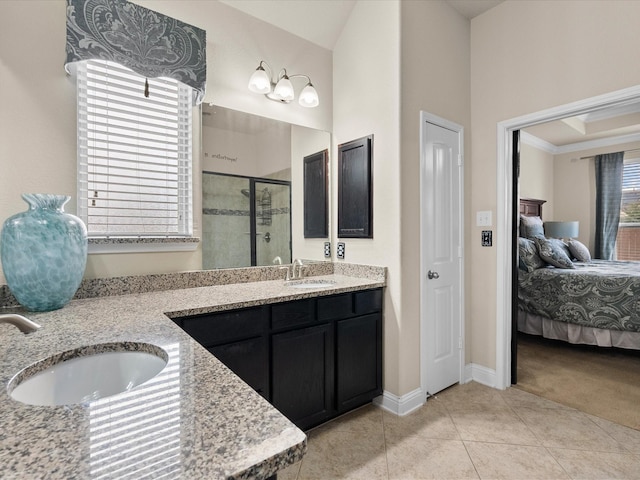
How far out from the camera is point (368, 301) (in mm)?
2211

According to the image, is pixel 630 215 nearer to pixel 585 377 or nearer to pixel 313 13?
pixel 585 377

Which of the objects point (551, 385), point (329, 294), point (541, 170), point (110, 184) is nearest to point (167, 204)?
point (110, 184)

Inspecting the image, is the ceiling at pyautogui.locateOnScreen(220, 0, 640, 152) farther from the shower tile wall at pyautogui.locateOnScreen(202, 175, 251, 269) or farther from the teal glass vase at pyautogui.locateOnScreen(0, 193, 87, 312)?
the teal glass vase at pyautogui.locateOnScreen(0, 193, 87, 312)

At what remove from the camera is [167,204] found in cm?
197

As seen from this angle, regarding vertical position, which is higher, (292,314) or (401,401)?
(292,314)

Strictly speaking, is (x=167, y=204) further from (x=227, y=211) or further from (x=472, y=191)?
(x=472, y=191)

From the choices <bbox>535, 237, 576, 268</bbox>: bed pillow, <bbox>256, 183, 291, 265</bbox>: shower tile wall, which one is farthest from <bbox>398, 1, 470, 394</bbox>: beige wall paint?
<bbox>535, 237, 576, 268</bbox>: bed pillow

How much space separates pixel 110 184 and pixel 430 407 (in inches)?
97.7

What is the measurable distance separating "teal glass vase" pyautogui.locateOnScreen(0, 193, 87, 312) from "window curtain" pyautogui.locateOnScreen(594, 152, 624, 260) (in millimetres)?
6975

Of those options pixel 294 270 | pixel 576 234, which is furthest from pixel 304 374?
pixel 576 234

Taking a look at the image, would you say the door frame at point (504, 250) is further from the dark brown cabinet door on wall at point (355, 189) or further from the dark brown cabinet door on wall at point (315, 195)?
the dark brown cabinet door on wall at point (315, 195)

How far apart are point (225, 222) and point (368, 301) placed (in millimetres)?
1098

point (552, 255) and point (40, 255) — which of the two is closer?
point (40, 255)

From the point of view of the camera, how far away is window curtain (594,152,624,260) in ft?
17.4
